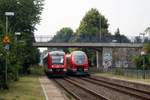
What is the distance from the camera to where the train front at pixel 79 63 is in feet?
235

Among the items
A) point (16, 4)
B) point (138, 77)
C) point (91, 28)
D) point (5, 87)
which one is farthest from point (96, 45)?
point (5, 87)

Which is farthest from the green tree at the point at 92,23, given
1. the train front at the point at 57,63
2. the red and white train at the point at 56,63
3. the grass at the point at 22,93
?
the grass at the point at 22,93

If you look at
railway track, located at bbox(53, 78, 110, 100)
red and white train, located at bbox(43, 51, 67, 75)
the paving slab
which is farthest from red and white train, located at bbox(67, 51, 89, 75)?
the paving slab

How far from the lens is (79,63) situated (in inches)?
2820

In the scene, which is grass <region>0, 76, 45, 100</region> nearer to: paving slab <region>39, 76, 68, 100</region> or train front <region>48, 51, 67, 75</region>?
paving slab <region>39, 76, 68, 100</region>

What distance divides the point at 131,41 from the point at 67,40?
11.7m

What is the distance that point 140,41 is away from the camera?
97188 millimetres

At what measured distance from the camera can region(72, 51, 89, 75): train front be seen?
235 feet

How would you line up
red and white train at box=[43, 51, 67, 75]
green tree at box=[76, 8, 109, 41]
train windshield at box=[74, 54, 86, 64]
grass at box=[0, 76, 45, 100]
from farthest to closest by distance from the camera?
green tree at box=[76, 8, 109, 41] → train windshield at box=[74, 54, 86, 64] → red and white train at box=[43, 51, 67, 75] → grass at box=[0, 76, 45, 100]

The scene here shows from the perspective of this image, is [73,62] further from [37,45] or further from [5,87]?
[5,87]

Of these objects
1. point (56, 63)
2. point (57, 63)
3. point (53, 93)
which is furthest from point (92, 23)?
point (53, 93)

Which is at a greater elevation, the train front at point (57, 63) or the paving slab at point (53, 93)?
the train front at point (57, 63)

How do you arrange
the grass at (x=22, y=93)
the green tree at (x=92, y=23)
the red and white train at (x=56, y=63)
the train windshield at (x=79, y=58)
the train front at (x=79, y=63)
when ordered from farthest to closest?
the green tree at (x=92, y=23)
the train windshield at (x=79, y=58)
the train front at (x=79, y=63)
the red and white train at (x=56, y=63)
the grass at (x=22, y=93)

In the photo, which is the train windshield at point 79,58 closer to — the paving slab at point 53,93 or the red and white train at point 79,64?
the red and white train at point 79,64
